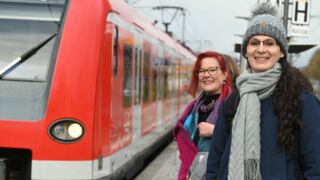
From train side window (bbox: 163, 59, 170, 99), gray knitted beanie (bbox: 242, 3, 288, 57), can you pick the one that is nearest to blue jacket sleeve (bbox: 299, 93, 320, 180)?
gray knitted beanie (bbox: 242, 3, 288, 57)

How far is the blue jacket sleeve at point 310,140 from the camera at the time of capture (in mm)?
2574

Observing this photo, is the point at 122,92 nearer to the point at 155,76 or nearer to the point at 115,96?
the point at 115,96

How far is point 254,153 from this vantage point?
2578 millimetres

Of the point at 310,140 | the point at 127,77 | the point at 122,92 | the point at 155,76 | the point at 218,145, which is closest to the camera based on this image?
the point at 310,140

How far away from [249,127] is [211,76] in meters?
1.31

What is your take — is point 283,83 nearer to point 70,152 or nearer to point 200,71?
point 200,71

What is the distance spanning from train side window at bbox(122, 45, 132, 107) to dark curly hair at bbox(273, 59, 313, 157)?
169 inches

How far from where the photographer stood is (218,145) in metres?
2.86

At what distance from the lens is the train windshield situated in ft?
17.7

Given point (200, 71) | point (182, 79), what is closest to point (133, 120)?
point (200, 71)

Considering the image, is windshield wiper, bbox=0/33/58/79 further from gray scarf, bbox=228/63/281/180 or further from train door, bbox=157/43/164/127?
train door, bbox=157/43/164/127

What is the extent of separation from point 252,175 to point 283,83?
42cm

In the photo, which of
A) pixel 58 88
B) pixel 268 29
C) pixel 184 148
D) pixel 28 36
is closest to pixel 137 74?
pixel 28 36

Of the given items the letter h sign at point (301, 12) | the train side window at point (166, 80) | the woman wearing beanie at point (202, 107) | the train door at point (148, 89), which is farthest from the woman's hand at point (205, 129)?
the train side window at point (166, 80)
